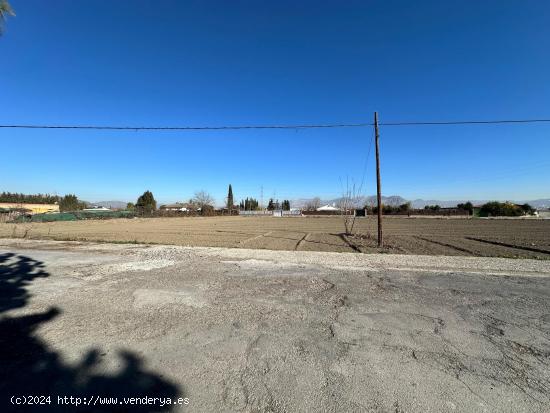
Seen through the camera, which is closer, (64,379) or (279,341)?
(64,379)

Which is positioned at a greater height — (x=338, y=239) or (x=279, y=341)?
(x=279, y=341)

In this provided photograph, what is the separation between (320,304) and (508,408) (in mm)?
3099

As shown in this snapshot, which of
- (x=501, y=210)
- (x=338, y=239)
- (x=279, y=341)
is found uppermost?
(x=501, y=210)

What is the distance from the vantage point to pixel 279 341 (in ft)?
13.0

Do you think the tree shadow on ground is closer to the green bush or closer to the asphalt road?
the asphalt road

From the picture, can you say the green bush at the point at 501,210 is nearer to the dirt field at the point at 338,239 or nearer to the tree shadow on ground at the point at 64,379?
the dirt field at the point at 338,239

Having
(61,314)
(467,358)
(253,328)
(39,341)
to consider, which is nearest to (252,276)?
(253,328)

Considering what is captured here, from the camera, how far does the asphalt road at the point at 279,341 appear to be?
2818 millimetres

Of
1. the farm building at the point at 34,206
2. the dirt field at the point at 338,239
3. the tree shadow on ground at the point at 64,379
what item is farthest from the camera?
the farm building at the point at 34,206

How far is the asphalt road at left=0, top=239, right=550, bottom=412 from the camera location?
2.82 metres

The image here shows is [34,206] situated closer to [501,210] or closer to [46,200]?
[46,200]

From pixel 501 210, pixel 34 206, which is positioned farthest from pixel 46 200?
pixel 501 210

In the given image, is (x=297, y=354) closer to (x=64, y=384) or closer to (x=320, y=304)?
(x=320, y=304)

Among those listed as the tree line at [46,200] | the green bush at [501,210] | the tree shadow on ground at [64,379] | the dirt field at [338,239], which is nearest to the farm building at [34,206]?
the tree line at [46,200]
